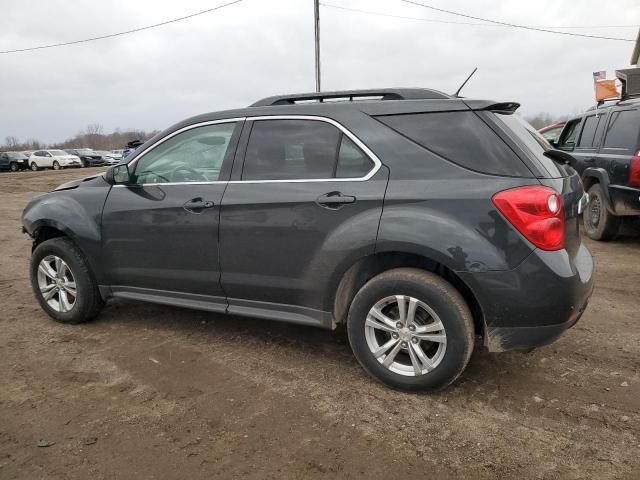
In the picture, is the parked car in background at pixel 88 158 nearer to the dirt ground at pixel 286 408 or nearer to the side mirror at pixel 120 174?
the side mirror at pixel 120 174

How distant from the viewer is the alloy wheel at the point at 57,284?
428 centimetres

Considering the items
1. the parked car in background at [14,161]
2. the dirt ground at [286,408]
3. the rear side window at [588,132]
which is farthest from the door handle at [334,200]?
the parked car in background at [14,161]

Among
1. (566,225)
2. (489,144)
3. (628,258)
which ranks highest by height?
(489,144)

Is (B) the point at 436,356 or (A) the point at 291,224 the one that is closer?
(B) the point at 436,356

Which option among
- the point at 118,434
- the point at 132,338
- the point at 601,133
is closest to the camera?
the point at 118,434

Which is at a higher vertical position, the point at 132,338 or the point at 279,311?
the point at 279,311

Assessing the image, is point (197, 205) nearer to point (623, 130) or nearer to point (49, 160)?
point (623, 130)

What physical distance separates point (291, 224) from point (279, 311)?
611 millimetres

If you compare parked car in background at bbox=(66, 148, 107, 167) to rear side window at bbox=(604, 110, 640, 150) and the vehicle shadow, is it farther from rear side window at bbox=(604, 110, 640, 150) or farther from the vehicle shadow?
rear side window at bbox=(604, 110, 640, 150)

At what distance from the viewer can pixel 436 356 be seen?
2936 millimetres

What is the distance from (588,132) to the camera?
7.66m

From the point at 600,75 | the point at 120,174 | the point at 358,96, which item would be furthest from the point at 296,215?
the point at 600,75

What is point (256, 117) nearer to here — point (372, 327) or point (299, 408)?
point (372, 327)

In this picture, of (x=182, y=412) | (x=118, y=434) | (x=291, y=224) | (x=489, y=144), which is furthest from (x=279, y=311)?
(x=489, y=144)
